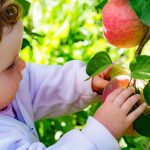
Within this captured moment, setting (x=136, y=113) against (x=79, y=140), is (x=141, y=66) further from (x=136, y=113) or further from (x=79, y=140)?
(x=79, y=140)

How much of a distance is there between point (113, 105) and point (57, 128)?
1.29m

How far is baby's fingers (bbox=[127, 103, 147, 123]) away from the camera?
137 centimetres

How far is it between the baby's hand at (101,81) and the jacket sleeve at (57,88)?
0.07 metres

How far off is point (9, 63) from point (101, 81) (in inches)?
11.7

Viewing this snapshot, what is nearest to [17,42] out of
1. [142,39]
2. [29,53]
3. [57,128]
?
[142,39]

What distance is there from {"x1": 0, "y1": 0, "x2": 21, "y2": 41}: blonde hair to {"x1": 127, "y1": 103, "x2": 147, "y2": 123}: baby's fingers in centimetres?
41

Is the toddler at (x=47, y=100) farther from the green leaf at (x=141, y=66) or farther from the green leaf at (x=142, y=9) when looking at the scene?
the green leaf at (x=142, y=9)

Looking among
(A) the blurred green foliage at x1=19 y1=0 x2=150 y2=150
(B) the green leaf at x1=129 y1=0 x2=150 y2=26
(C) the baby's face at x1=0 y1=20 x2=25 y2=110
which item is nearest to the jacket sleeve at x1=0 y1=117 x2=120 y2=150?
(C) the baby's face at x1=0 y1=20 x2=25 y2=110

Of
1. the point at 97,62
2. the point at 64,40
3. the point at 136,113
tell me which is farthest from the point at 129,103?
the point at 64,40

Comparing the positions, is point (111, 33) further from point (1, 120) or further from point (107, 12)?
point (1, 120)

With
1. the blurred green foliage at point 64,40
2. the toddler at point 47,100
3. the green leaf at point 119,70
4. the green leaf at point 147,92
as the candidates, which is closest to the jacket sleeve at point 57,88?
the toddler at point 47,100

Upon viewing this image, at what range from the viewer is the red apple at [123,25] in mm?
1366

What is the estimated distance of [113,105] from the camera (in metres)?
1.44

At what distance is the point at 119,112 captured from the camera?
1430 millimetres
